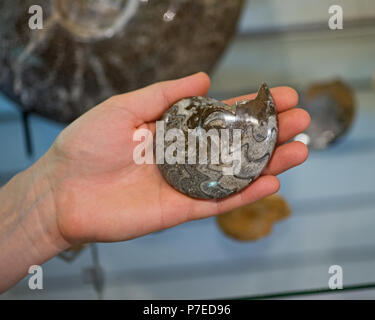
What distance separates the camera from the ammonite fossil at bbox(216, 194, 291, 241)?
918 millimetres

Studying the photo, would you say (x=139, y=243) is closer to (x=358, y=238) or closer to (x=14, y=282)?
(x=14, y=282)

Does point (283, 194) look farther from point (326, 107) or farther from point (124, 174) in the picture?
point (124, 174)

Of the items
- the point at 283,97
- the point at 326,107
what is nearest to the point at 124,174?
the point at 283,97

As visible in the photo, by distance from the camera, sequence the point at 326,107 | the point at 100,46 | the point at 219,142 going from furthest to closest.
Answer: the point at 326,107 < the point at 100,46 < the point at 219,142

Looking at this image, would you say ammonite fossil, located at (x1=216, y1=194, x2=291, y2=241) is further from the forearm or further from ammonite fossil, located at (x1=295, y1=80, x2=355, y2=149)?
the forearm

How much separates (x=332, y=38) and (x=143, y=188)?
571mm

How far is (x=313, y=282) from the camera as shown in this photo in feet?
2.68

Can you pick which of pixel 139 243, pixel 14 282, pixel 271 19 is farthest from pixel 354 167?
pixel 14 282

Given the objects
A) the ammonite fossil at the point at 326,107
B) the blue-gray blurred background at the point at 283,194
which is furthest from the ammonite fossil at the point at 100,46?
the ammonite fossil at the point at 326,107

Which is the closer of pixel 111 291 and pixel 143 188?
pixel 143 188

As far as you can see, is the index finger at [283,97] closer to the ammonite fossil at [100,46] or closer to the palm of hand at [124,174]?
the palm of hand at [124,174]

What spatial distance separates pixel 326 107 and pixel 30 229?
0.65 meters

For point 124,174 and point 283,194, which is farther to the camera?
point 283,194

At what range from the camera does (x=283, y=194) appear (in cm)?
95
